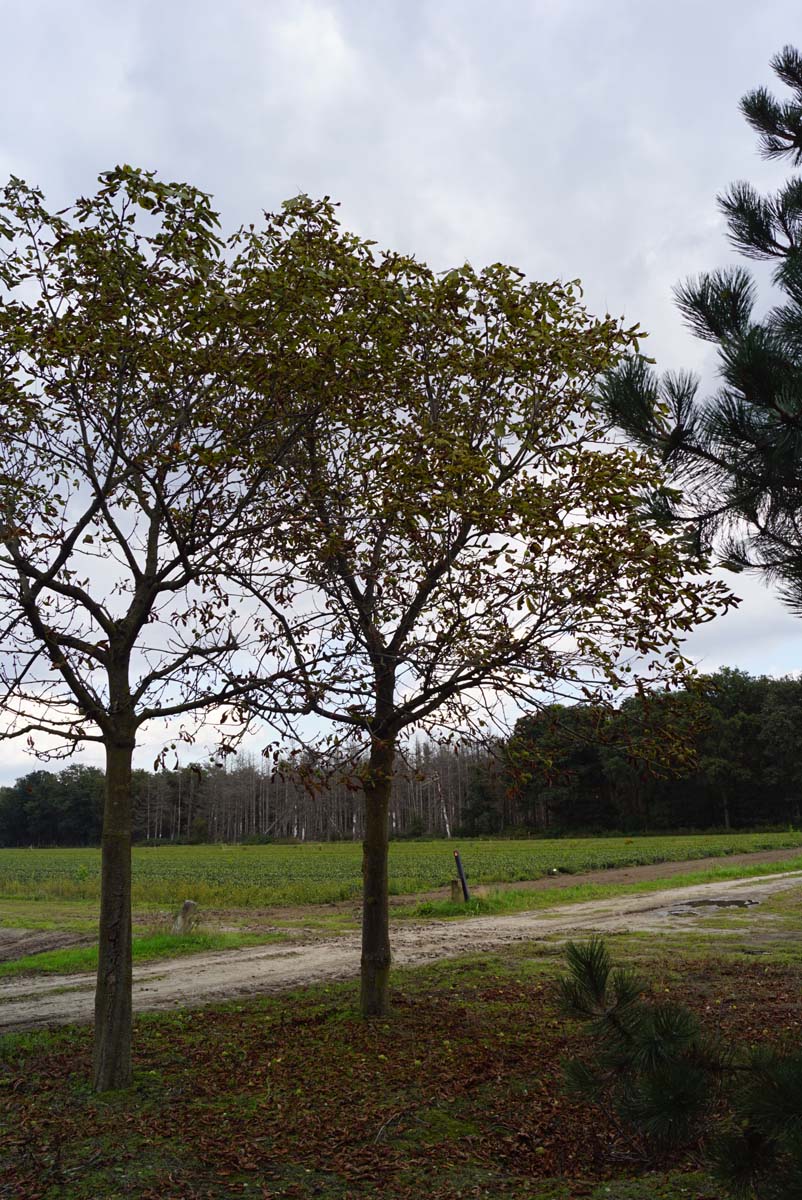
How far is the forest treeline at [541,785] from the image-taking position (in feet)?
24.5

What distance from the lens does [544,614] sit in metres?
7.06

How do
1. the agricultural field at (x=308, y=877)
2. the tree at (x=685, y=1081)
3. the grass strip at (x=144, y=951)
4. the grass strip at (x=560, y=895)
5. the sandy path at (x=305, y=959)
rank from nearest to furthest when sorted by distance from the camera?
the tree at (x=685, y=1081) < the sandy path at (x=305, y=959) < the grass strip at (x=144, y=951) < the grass strip at (x=560, y=895) < the agricultural field at (x=308, y=877)

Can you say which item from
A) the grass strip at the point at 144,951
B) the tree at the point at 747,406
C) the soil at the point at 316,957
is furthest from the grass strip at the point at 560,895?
the tree at the point at 747,406

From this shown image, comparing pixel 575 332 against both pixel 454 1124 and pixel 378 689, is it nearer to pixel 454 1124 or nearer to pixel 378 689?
pixel 378 689

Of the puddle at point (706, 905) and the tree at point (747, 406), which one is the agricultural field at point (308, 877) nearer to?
the puddle at point (706, 905)

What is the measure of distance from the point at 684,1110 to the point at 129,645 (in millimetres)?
5263

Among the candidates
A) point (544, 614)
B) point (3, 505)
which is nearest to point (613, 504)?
point (544, 614)

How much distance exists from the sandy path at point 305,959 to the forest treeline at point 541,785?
2.47 m

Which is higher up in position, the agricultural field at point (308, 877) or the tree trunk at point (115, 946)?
the tree trunk at point (115, 946)

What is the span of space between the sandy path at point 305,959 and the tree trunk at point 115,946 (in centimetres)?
362

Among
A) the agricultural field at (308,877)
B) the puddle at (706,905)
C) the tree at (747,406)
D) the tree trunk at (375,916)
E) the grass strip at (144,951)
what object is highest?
the tree at (747,406)

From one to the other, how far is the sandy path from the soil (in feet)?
0.04

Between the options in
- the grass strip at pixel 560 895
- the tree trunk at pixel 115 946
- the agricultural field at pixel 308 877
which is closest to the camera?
the tree trunk at pixel 115 946

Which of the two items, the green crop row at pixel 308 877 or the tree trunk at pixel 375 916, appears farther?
the green crop row at pixel 308 877
